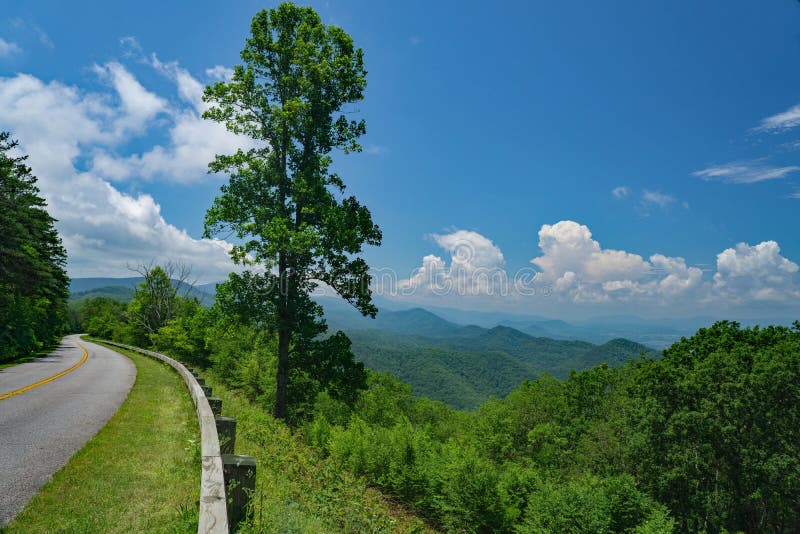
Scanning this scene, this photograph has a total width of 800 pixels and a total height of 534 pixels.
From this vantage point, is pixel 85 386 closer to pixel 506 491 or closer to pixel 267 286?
pixel 267 286

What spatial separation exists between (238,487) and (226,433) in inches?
98.9

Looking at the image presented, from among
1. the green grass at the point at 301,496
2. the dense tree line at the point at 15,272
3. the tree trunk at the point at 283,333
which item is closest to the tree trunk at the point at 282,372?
the tree trunk at the point at 283,333

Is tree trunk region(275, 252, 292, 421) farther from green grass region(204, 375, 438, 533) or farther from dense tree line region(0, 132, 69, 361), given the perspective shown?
dense tree line region(0, 132, 69, 361)

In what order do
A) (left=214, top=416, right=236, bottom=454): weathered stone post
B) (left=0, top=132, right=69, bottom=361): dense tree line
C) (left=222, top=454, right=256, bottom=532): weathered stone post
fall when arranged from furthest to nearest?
(left=0, top=132, right=69, bottom=361): dense tree line < (left=214, top=416, right=236, bottom=454): weathered stone post < (left=222, top=454, right=256, bottom=532): weathered stone post

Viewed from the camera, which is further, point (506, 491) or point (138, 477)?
point (506, 491)

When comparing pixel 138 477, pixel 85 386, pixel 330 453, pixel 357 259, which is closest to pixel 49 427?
pixel 138 477

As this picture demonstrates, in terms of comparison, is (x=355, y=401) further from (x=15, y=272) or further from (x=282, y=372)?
(x=15, y=272)

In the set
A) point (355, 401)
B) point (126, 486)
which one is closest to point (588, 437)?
point (355, 401)

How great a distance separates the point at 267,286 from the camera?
14.6 meters

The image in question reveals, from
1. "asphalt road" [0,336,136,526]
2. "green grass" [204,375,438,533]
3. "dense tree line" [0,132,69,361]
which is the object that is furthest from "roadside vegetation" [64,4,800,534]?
"dense tree line" [0,132,69,361]

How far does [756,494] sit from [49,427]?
39.2m

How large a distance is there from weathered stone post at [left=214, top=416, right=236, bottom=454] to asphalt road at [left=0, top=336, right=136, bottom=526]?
7.88 ft

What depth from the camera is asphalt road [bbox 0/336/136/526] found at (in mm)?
5758

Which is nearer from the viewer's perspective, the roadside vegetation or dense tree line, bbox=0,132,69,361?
the roadside vegetation
